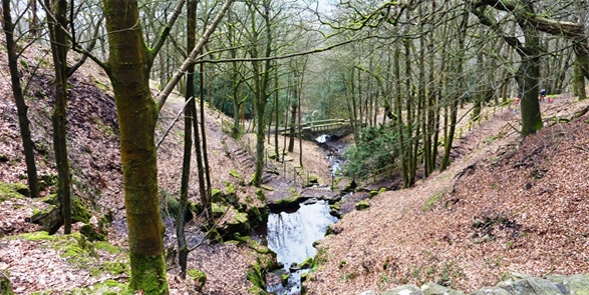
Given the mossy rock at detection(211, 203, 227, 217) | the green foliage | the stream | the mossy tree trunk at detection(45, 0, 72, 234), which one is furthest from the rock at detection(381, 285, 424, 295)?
the green foliage

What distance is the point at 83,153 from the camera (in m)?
9.08

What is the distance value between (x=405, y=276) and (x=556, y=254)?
247 cm

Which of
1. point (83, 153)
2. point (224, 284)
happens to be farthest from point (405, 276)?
point (83, 153)

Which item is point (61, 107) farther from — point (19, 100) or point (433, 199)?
point (433, 199)

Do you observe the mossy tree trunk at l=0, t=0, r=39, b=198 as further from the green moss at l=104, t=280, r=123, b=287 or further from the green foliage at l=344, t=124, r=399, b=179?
the green foliage at l=344, t=124, r=399, b=179

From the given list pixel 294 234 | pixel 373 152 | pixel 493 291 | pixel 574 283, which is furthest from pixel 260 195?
pixel 574 283

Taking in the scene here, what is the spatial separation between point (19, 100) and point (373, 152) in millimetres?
14269

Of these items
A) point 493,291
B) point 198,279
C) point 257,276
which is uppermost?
point 493,291

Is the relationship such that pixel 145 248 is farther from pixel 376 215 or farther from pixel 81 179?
pixel 376 215

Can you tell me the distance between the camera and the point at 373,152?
1655 cm

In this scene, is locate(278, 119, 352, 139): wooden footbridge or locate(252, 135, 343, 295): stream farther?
locate(278, 119, 352, 139): wooden footbridge

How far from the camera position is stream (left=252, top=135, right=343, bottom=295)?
30.8 feet

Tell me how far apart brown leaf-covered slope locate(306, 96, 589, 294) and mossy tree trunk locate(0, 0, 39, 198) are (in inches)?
256

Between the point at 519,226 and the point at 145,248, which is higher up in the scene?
the point at 145,248
